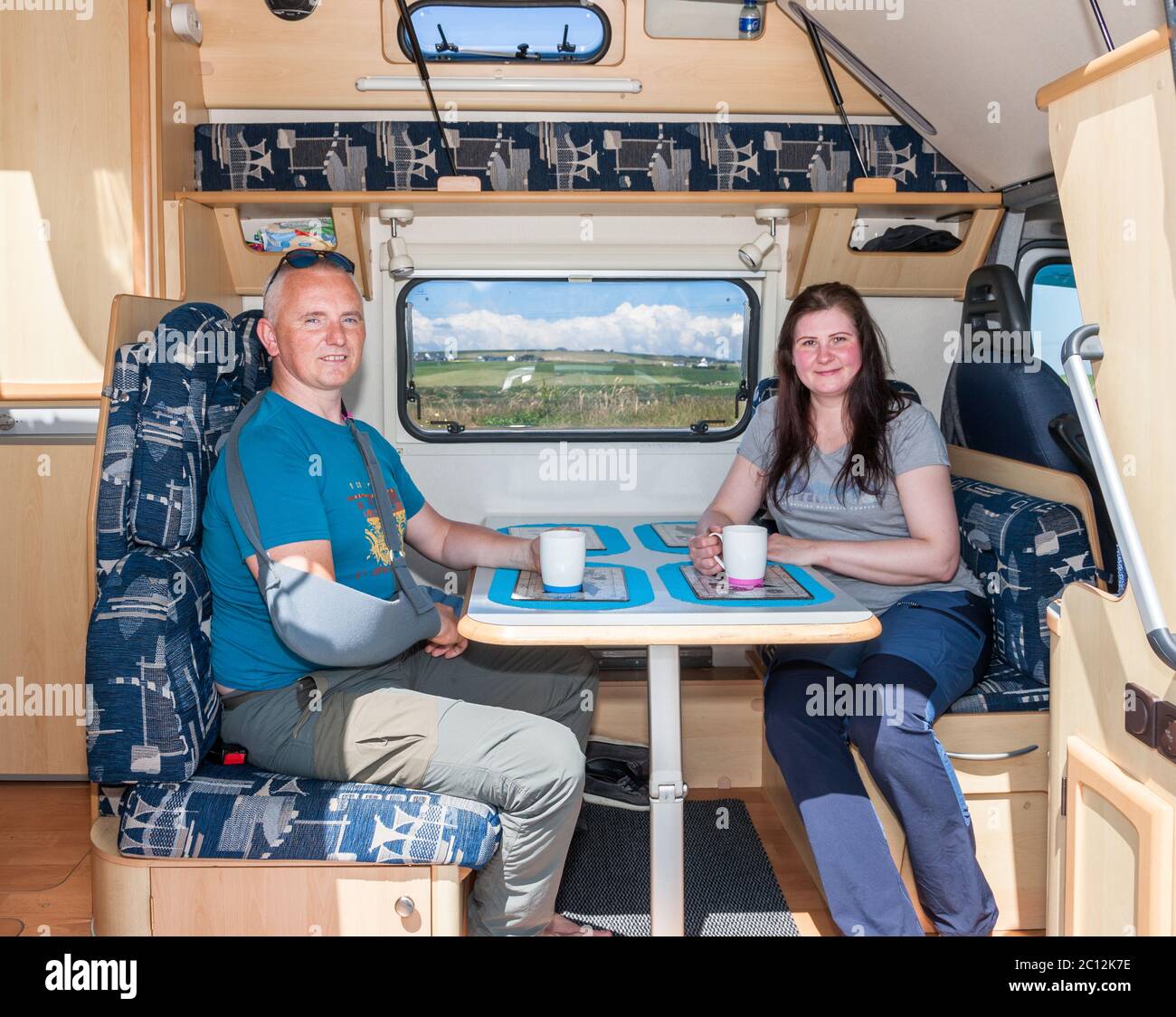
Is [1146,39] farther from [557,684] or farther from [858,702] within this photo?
[557,684]

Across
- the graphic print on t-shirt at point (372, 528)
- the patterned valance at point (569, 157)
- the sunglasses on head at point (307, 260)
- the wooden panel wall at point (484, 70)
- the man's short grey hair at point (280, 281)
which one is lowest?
the graphic print on t-shirt at point (372, 528)

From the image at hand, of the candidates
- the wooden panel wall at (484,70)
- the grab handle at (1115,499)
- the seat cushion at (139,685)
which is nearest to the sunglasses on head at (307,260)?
the seat cushion at (139,685)

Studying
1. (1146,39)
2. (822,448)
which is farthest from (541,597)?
(1146,39)

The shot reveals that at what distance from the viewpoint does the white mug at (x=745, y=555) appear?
→ 2139 mm

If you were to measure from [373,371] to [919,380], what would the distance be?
6.17 feet

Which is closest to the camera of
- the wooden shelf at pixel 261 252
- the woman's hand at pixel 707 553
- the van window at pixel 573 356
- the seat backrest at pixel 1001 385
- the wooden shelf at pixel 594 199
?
the woman's hand at pixel 707 553

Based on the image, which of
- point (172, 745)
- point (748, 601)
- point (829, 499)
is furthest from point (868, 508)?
point (172, 745)

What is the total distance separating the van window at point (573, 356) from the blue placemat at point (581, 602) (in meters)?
1.37

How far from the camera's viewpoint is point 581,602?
2.04 meters

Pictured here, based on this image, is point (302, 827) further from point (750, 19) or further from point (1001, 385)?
point (750, 19)

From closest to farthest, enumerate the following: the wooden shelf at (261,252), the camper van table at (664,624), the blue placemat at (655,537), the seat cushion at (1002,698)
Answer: the camper van table at (664,624) → the seat cushion at (1002,698) → the blue placemat at (655,537) → the wooden shelf at (261,252)

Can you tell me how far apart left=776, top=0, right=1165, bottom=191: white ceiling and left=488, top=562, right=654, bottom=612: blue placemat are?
1.53m

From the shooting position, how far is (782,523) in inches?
113

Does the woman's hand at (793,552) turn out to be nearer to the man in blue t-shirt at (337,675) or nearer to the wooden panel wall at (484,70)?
the man in blue t-shirt at (337,675)
